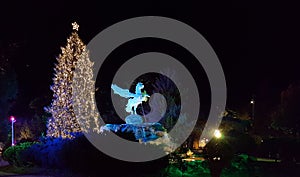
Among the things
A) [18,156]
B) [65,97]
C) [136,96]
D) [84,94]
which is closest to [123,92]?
[136,96]

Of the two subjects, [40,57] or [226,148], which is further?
[40,57]

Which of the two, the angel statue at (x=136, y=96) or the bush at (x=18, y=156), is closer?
the bush at (x=18, y=156)

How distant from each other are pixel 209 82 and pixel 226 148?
2648 centimetres

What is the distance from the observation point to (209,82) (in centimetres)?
4131

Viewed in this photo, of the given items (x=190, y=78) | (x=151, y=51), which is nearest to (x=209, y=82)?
(x=190, y=78)

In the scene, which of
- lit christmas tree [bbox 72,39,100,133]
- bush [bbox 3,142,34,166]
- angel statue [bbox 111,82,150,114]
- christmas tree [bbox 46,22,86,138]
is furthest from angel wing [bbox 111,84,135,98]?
bush [bbox 3,142,34,166]

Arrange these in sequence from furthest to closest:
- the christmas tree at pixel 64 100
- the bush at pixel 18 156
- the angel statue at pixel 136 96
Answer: the christmas tree at pixel 64 100, the angel statue at pixel 136 96, the bush at pixel 18 156

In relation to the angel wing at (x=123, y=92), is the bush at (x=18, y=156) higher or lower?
lower

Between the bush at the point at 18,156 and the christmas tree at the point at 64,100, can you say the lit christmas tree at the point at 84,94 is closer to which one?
the christmas tree at the point at 64,100

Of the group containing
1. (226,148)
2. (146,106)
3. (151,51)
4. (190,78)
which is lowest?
(226,148)

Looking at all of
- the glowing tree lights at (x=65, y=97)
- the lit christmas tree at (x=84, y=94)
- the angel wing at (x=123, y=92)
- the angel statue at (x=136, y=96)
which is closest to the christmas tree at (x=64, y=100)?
the glowing tree lights at (x=65, y=97)

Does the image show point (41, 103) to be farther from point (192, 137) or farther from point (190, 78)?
point (192, 137)

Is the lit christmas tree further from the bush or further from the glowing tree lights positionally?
the bush

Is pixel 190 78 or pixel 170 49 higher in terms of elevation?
pixel 170 49
